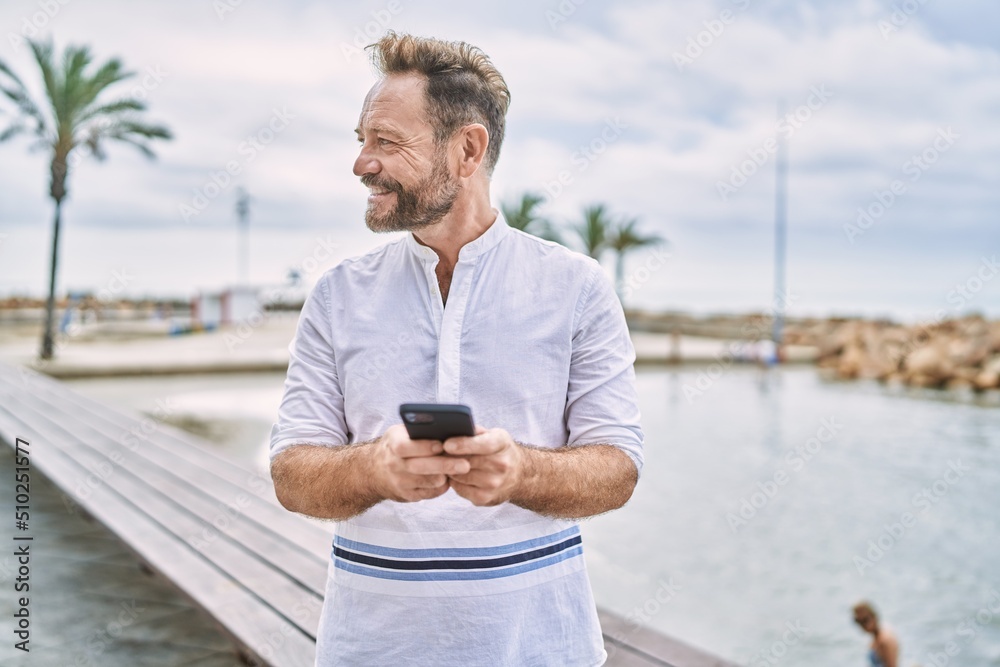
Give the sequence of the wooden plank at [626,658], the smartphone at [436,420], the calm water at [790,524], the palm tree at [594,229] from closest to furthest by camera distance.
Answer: the smartphone at [436,420]
the wooden plank at [626,658]
the calm water at [790,524]
the palm tree at [594,229]

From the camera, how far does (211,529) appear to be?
4090mm

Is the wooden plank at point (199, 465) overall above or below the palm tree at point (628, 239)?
A: below

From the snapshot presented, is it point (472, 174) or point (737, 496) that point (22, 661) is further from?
point (737, 496)

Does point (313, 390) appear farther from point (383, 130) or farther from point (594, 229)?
point (594, 229)

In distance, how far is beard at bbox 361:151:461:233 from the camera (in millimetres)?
1372

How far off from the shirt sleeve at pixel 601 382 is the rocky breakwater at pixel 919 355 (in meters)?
22.1

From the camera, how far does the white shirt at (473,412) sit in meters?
1.33

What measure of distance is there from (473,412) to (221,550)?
280 cm

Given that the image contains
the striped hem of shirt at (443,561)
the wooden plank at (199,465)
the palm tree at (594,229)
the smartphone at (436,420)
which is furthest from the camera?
the palm tree at (594,229)

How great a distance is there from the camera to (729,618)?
270 inches

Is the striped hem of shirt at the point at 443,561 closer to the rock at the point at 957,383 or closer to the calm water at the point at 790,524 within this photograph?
the calm water at the point at 790,524

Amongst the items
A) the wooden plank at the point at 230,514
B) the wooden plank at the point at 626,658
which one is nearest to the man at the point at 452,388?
the wooden plank at the point at 626,658

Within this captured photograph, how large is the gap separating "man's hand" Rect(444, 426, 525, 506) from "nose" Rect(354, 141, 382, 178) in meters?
0.50

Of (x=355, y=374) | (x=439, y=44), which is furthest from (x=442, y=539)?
(x=439, y=44)
